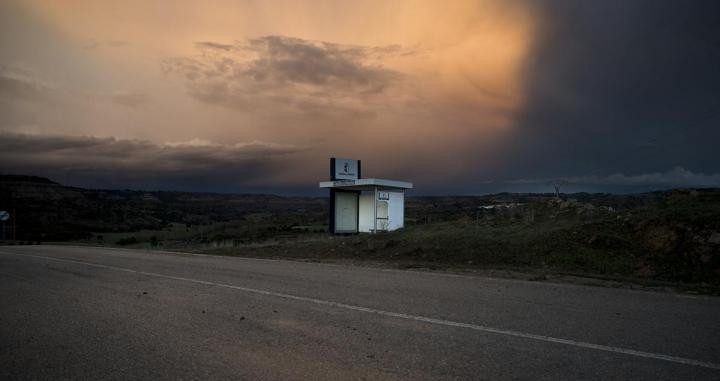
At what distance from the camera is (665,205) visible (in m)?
18.1

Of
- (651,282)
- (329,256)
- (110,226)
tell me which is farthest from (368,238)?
(110,226)

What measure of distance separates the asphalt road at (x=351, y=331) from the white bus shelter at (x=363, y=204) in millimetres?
22466

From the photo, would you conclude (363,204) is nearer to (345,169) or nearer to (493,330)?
(345,169)

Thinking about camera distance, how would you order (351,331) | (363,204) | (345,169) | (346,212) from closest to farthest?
(351,331) < (346,212) < (363,204) < (345,169)

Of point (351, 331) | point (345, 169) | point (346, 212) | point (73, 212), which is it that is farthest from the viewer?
point (73, 212)

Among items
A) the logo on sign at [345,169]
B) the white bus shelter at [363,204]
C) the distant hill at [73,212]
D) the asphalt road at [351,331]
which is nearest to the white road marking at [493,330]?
the asphalt road at [351,331]

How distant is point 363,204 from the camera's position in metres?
35.0

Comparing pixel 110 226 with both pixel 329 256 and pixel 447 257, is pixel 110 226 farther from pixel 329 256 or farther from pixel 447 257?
pixel 447 257

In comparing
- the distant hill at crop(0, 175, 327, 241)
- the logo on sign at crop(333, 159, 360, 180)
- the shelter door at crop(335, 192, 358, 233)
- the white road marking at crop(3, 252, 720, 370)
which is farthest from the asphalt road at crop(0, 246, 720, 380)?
the distant hill at crop(0, 175, 327, 241)

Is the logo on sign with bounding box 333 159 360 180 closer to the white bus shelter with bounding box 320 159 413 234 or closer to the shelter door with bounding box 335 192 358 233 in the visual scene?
the white bus shelter with bounding box 320 159 413 234

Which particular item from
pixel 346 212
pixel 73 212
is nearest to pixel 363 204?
pixel 346 212

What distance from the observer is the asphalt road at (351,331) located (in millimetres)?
4945

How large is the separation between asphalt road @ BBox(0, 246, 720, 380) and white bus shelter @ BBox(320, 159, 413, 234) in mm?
22466

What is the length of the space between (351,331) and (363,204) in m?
28.6
